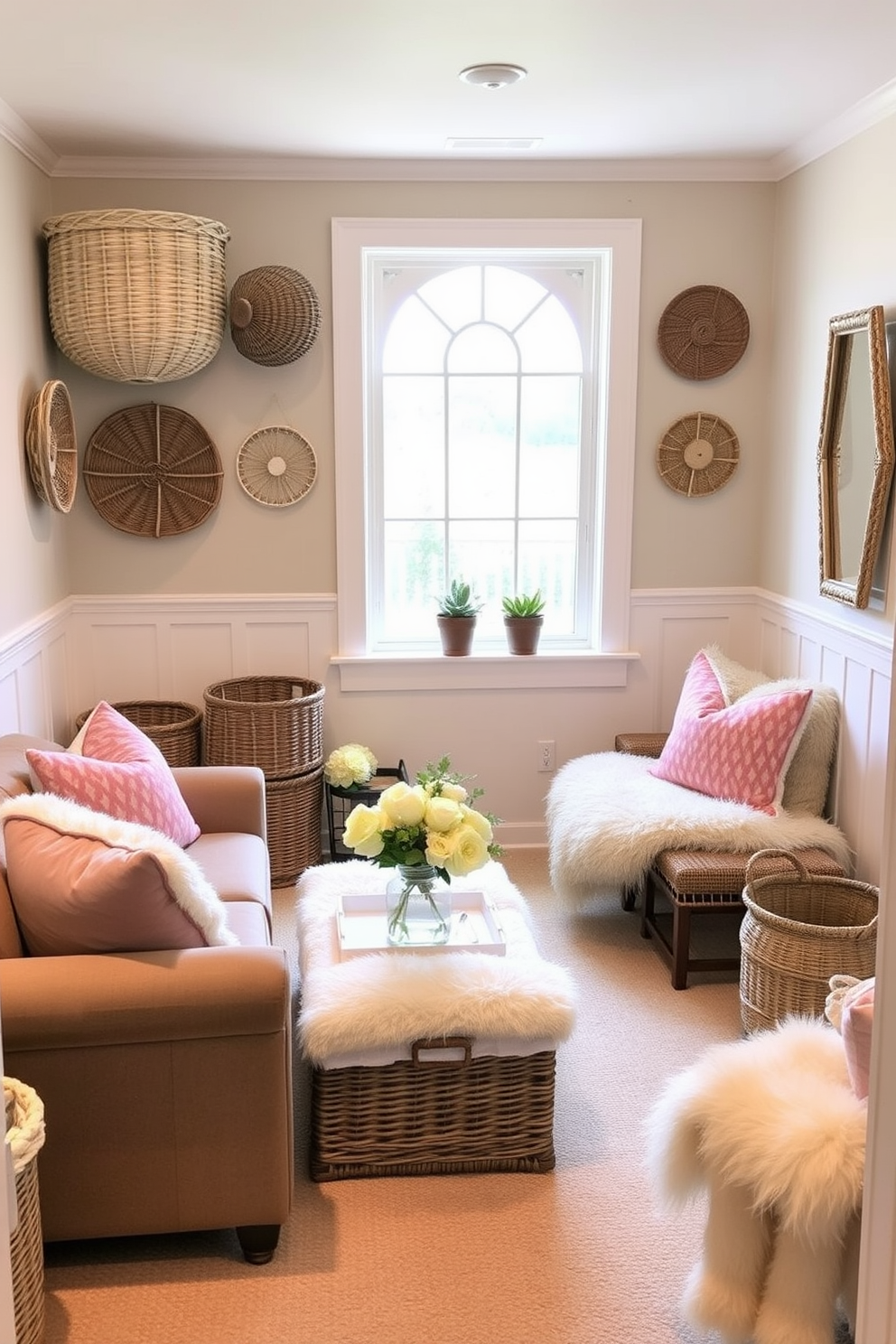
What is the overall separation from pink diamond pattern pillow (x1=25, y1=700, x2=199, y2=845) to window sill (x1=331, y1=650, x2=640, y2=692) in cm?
131

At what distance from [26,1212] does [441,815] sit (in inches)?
43.2

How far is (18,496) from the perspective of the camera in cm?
368

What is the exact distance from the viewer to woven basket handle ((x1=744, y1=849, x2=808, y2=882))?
10.2 feet

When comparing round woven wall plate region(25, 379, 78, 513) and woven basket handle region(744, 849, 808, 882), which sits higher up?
round woven wall plate region(25, 379, 78, 513)

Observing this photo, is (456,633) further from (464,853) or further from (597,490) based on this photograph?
(464,853)

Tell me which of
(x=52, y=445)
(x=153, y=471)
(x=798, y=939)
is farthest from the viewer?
(x=153, y=471)

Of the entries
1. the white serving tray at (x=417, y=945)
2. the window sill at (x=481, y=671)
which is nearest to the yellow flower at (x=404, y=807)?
the white serving tray at (x=417, y=945)

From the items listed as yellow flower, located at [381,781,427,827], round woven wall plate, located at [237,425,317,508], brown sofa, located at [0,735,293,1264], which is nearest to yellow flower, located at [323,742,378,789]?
round woven wall plate, located at [237,425,317,508]

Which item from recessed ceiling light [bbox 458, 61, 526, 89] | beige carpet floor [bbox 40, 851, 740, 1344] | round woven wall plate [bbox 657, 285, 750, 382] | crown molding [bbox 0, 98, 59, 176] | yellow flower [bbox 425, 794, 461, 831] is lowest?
beige carpet floor [bbox 40, 851, 740, 1344]

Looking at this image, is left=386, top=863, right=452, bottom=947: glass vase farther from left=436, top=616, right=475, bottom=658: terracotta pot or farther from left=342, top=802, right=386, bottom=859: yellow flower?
left=436, top=616, right=475, bottom=658: terracotta pot

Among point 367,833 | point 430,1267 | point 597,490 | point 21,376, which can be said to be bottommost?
point 430,1267

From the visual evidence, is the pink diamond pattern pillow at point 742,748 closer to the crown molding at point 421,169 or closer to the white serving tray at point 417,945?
the white serving tray at point 417,945

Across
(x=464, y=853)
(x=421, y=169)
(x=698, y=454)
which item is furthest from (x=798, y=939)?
(x=421, y=169)

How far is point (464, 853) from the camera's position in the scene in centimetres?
264
